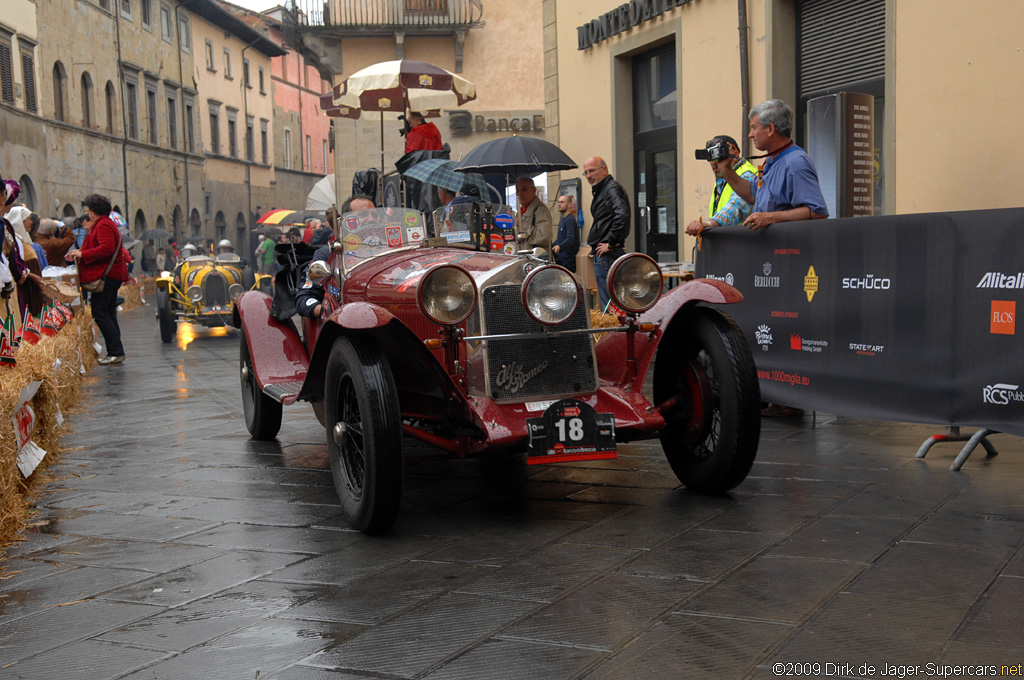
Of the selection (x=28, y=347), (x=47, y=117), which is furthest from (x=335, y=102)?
(x=47, y=117)

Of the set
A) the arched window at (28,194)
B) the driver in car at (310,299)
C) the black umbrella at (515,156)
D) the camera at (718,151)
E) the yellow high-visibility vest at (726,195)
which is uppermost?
the arched window at (28,194)

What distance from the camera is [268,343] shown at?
6156mm

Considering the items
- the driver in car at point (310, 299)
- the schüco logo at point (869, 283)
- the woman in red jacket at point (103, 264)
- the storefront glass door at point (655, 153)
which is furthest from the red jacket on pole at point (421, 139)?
the schüco logo at point (869, 283)

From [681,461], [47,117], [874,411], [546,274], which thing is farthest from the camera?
[47,117]

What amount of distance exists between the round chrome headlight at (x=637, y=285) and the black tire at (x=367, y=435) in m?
1.13

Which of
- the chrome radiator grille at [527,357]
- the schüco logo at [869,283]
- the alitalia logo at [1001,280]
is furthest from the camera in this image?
the schüco logo at [869,283]

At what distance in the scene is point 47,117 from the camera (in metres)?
27.1

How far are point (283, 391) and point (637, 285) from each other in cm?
222

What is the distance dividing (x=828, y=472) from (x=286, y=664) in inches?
117

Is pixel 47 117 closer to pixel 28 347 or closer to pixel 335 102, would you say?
pixel 335 102

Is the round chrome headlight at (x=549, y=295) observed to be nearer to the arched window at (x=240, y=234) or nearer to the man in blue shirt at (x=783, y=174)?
the man in blue shirt at (x=783, y=174)

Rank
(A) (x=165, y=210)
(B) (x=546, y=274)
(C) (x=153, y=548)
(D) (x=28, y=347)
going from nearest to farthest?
(C) (x=153, y=548)
(B) (x=546, y=274)
(D) (x=28, y=347)
(A) (x=165, y=210)

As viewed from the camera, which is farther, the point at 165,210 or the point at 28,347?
the point at 165,210

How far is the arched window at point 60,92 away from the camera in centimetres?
Answer: 2811
